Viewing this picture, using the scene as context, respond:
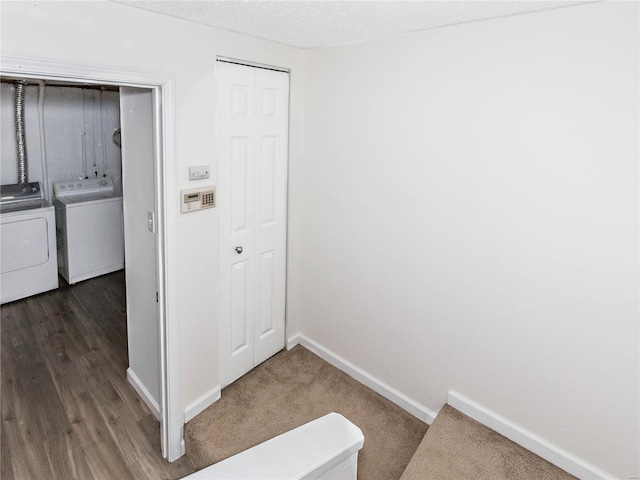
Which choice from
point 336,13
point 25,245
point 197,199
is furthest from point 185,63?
point 25,245

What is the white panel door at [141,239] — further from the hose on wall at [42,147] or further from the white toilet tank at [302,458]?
the hose on wall at [42,147]

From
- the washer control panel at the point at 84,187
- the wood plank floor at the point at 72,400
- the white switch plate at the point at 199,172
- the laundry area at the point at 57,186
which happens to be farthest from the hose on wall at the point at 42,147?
the white switch plate at the point at 199,172

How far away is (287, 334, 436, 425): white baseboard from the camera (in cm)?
268

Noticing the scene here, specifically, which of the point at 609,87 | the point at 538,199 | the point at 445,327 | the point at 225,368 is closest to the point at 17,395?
the point at 225,368

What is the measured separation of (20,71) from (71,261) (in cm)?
347

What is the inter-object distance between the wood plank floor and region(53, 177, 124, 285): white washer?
56cm

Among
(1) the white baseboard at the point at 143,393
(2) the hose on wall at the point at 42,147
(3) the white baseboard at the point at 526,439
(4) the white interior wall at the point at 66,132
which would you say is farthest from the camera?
(2) the hose on wall at the point at 42,147

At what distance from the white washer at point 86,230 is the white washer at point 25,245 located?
0.15m

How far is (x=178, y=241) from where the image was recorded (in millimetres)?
2311

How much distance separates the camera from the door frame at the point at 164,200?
169cm

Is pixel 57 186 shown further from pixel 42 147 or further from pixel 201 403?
pixel 201 403

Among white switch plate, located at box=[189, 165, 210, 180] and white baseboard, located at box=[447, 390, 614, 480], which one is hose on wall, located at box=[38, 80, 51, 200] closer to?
white switch plate, located at box=[189, 165, 210, 180]

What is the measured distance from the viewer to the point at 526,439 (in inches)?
88.4

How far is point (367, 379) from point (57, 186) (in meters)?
4.01
